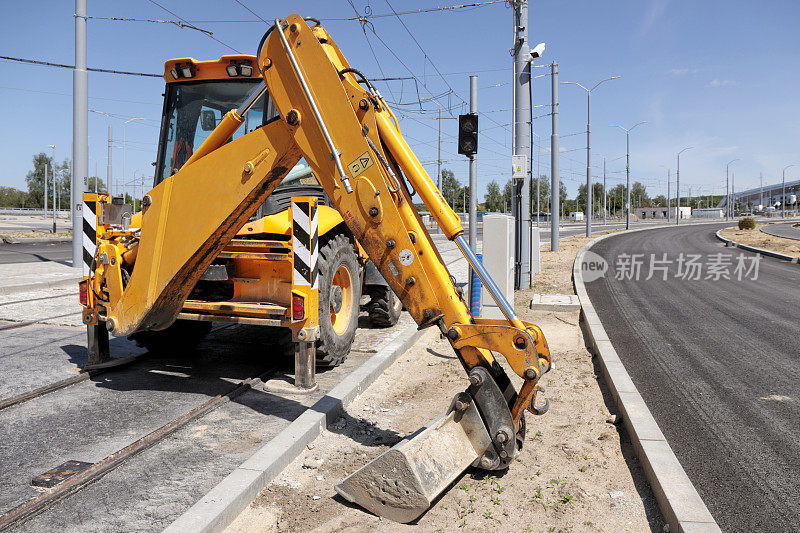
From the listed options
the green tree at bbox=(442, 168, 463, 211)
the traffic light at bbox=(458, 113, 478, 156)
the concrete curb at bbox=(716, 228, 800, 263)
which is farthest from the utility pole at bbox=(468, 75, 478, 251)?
the green tree at bbox=(442, 168, 463, 211)

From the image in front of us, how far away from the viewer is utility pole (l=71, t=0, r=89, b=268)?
1433cm

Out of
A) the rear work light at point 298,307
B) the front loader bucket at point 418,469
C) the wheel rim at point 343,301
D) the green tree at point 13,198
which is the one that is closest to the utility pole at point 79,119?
the wheel rim at point 343,301

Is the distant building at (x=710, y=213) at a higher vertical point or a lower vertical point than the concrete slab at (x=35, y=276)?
higher

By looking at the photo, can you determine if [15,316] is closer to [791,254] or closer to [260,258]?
[260,258]

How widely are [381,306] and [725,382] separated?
174 inches

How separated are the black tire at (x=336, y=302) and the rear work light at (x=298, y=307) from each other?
1.88 ft

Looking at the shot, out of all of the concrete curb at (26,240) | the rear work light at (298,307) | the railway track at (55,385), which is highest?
the concrete curb at (26,240)

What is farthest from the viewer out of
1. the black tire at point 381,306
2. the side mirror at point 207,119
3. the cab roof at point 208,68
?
the black tire at point 381,306

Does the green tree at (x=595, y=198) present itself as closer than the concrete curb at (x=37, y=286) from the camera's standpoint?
No

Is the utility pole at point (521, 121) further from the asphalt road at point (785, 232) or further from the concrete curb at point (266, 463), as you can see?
the asphalt road at point (785, 232)

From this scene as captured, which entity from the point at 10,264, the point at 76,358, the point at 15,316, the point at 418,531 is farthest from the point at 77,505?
the point at 10,264

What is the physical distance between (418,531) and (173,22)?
12.8m

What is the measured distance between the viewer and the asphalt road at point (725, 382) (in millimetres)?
3955

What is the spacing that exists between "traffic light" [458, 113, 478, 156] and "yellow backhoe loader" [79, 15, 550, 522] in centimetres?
442
